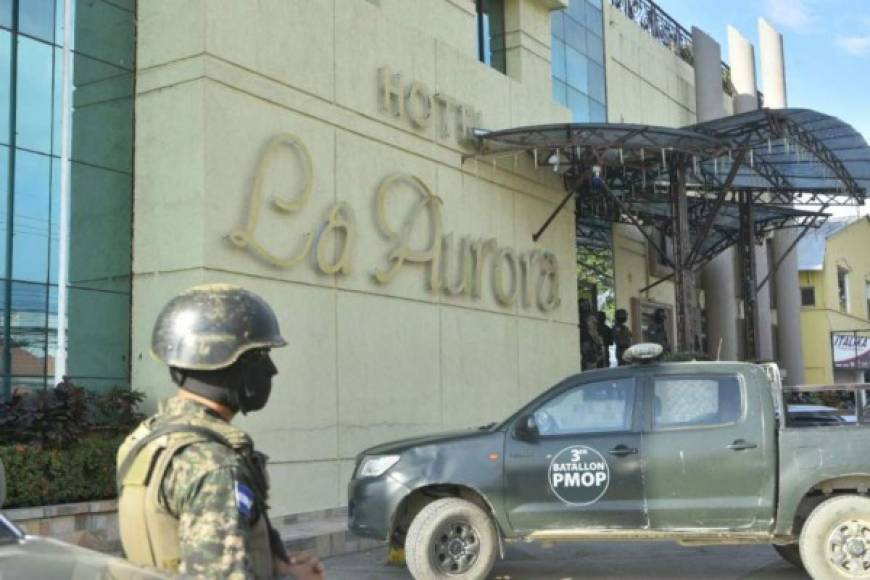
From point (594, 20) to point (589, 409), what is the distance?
15.2 metres

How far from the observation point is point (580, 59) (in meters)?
20.4

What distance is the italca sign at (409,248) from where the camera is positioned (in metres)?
10.8

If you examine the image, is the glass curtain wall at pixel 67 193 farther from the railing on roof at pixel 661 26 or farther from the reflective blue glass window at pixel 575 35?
the railing on roof at pixel 661 26

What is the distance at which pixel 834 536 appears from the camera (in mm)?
7367

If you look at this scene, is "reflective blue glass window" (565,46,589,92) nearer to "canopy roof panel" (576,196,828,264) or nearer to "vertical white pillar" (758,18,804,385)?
"canopy roof panel" (576,196,828,264)

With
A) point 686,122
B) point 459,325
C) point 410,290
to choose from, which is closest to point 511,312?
point 459,325

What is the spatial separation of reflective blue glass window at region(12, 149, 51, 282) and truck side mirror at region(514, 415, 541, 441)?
5024mm

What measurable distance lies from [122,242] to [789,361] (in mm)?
22136

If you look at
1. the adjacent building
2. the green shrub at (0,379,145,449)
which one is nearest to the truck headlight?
the green shrub at (0,379,145,449)

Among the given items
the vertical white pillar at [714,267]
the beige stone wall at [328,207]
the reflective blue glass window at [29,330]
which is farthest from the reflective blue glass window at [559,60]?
the reflective blue glass window at [29,330]

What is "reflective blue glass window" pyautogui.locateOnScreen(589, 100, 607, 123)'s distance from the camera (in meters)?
20.8

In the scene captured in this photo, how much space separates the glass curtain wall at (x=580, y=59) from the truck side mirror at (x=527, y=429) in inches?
475

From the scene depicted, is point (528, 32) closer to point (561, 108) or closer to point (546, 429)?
point (561, 108)

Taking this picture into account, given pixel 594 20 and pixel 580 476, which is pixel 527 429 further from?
pixel 594 20
